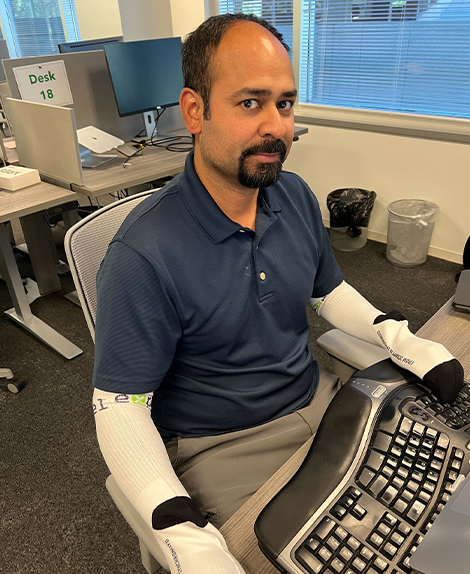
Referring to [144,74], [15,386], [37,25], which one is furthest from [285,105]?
[37,25]

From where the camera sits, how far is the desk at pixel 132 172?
2.04 m

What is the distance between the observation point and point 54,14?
202 inches

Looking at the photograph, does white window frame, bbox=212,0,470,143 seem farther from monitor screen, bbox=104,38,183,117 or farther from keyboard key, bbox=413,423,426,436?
keyboard key, bbox=413,423,426,436

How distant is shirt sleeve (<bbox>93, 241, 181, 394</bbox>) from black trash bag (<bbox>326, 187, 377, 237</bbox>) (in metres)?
2.35

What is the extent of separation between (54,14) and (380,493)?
595 cm

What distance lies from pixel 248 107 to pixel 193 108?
0.38ft

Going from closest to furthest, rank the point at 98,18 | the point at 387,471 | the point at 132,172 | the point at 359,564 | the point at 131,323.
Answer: the point at 359,564 < the point at 387,471 < the point at 131,323 < the point at 132,172 < the point at 98,18

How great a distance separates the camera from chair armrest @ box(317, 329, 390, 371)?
0.98 metres

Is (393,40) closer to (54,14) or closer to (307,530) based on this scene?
(307,530)

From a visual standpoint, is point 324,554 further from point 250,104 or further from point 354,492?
point 250,104

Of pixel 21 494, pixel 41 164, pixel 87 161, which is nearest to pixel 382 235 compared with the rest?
pixel 87 161

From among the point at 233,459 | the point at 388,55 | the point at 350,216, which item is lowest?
the point at 350,216

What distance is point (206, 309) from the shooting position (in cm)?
84

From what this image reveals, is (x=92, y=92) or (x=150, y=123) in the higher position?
(x=92, y=92)
